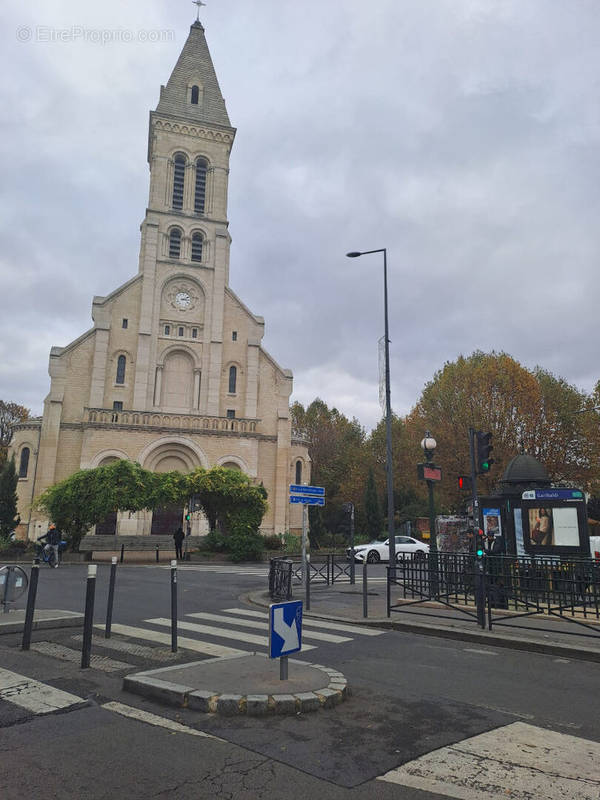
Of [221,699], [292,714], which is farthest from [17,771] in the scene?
[292,714]

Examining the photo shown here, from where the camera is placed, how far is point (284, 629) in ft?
18.5

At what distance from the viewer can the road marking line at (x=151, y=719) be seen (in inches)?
183

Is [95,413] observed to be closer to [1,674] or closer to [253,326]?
[253,326]

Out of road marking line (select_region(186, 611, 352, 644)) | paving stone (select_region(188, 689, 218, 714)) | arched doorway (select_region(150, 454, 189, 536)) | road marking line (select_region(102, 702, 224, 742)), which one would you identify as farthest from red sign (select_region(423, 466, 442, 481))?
arched doorway (select_region(150, 454, 189, 536))

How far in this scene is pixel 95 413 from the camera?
3844cm

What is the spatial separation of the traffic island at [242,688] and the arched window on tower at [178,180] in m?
44.4

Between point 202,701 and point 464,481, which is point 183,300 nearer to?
point 464,481

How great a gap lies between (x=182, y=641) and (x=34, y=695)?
304 centimetres

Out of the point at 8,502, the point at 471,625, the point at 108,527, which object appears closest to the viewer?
the point at 471,625

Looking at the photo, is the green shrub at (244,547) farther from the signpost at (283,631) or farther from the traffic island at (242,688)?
the signpost at (283,631)

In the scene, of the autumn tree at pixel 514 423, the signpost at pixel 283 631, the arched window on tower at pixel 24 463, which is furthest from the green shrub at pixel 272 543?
the signpost at pixel 283 631

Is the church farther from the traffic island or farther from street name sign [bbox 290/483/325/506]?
the traffic island

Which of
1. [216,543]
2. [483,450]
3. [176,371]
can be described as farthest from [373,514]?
Answer: [483,450]

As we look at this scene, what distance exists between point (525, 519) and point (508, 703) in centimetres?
913
